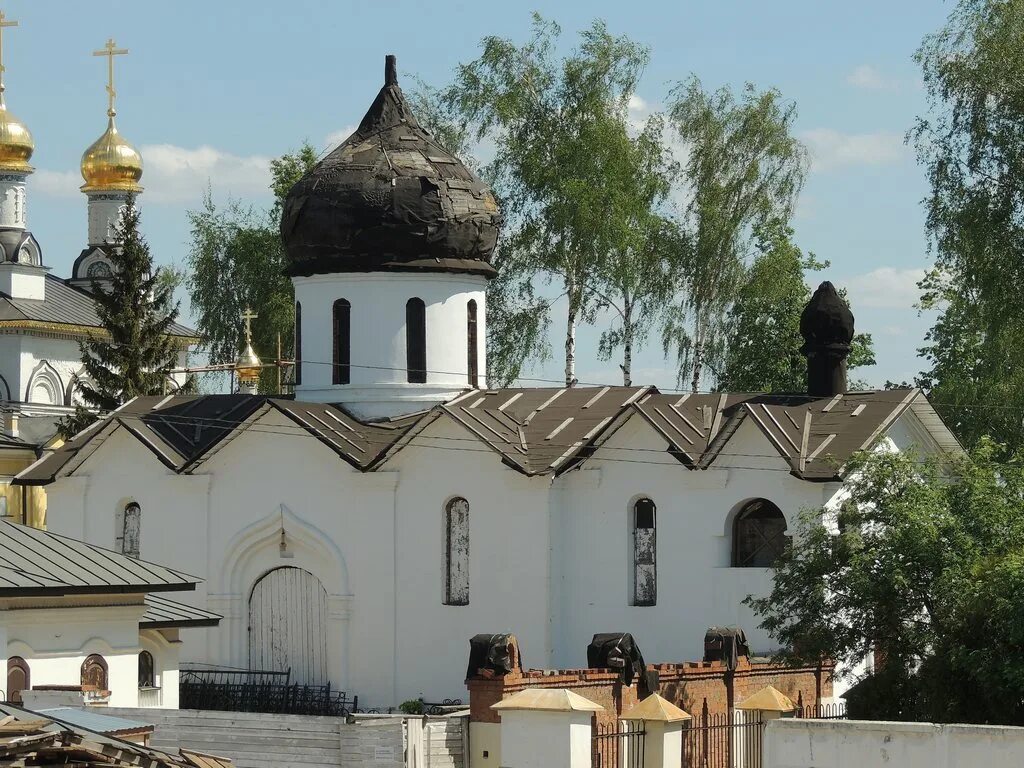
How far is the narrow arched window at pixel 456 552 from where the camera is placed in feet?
90.9

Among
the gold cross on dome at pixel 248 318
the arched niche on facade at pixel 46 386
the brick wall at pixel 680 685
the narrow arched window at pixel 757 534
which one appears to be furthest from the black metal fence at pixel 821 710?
the arched niche on facade at pixel 46 386

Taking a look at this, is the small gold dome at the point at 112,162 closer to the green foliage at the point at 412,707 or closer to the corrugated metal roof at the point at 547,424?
the corrugated metal roof at the point at 547,424

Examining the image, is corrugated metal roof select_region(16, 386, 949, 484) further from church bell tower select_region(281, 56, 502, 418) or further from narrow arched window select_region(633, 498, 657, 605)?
narrow arched window select_region(633, 498, 657, 605)

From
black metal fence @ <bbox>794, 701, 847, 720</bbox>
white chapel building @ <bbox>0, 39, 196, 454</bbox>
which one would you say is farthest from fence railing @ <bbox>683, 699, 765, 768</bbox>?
white chapel building @ <bbox>0, 39, 196, 454</bbox>

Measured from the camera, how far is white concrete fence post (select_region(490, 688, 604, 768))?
61.0ft

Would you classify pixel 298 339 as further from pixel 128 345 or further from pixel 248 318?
pixel 128 345

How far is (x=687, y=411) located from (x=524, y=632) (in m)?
3.56

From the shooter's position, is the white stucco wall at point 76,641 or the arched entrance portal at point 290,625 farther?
the arched entrance portal at point 290,625

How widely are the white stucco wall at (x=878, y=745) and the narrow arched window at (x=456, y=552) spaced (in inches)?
468

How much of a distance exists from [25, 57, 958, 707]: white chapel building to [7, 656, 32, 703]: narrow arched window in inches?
268

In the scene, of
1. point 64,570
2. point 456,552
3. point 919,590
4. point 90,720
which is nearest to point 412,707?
point 456,552

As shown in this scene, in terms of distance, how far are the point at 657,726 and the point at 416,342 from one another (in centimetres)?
1056

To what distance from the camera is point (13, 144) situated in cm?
5441

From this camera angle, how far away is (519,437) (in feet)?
91.1
